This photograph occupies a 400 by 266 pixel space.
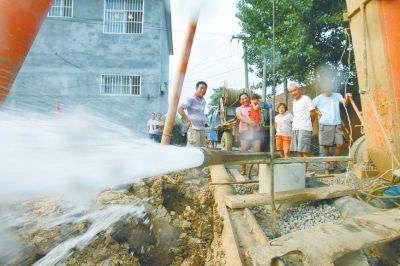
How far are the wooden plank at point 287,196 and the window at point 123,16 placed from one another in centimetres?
1390

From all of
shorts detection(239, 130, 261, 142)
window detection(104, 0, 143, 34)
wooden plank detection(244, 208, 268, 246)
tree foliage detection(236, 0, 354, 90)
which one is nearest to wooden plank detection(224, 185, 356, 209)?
wooden plank detection(244, 208, 268, 246)

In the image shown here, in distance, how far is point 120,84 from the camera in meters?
15.3

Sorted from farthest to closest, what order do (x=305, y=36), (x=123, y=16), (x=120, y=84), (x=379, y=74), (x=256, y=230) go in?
(x=123, y=16)
(x=120, y=84)
(x=305, y=36)
(x=379, y=74)
(x=256, y=230)

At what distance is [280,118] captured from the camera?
6977 mm

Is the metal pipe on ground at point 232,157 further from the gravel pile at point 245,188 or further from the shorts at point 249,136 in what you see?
the shorts at point 249,136

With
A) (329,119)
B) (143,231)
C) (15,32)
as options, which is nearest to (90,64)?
(329,119)

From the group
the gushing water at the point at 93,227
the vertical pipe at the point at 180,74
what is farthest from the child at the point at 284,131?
the gushing water at the point at 93,227

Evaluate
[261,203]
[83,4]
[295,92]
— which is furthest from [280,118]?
[83,4]

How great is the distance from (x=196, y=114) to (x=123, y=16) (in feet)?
39.8

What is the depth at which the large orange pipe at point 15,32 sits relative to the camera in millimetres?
1123

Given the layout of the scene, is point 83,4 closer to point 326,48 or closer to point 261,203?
point 326,48

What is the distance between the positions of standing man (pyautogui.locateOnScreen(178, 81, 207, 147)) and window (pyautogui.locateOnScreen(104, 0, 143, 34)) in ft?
37.1

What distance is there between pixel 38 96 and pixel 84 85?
246 cm

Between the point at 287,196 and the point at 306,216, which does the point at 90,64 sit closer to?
the point at 287,196
